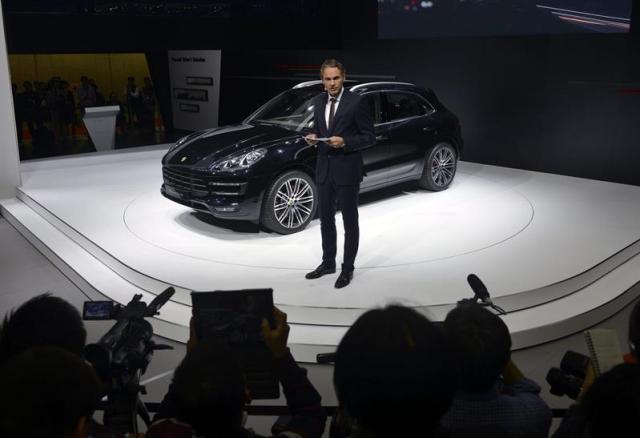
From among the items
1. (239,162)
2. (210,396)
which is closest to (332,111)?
(239,162)

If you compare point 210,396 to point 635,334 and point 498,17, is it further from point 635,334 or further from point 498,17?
point 498,17

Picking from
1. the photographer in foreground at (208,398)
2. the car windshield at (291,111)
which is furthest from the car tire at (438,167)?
the photographer in foreground at (208,398)

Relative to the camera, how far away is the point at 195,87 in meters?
13.6

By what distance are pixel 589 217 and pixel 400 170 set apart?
1.99 metres

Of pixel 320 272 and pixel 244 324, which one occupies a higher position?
pixel 244 324

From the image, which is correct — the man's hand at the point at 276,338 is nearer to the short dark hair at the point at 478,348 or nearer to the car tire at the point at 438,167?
the short dark hair at the point at 478,348

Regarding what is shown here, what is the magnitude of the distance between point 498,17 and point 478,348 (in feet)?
26.3

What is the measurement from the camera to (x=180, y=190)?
6023mm

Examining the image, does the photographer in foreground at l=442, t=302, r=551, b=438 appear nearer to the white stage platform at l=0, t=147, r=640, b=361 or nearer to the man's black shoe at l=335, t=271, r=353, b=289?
the white stage platform at l=0, t=147, r=640, b=361

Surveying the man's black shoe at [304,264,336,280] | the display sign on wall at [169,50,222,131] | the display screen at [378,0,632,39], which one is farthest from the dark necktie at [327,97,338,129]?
the display sign on wall at [169,50,222,131]

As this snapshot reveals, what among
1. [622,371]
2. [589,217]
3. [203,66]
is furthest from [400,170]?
[203,66]

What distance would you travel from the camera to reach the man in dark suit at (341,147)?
452 centimetres

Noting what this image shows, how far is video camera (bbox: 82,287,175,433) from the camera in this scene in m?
2.08

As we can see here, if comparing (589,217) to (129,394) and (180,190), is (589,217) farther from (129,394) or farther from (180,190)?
(129,394)
